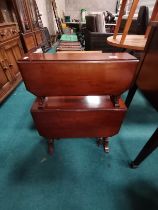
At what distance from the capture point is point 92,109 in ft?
2.77

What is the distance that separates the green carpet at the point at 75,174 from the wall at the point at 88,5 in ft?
21.6

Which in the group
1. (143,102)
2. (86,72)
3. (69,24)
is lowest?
(143,102)

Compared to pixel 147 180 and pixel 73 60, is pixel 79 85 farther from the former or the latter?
pixel 147 180

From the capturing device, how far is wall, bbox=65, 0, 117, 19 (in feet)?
19.3

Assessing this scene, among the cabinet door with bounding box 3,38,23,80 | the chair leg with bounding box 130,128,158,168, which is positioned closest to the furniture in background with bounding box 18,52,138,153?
the chair leg with bounding box 130,128,158,168

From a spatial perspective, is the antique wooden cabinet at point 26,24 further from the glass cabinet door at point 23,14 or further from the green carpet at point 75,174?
the green carpet at point 75,174

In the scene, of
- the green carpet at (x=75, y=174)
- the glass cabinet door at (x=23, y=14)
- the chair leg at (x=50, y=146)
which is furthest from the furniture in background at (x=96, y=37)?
the chair leg at (x=50, y=146)

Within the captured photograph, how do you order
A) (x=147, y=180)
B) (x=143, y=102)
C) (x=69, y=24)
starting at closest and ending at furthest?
1. (x=147, y=180)
2. (x=143, y=102)
3. (x=69, y=24)

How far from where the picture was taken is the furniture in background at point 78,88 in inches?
25.1

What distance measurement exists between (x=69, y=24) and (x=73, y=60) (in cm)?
619

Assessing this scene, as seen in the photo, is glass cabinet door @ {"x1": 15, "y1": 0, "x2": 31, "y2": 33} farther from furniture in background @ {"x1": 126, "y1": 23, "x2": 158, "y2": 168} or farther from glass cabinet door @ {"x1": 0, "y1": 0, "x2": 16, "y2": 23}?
furniture in background @ {"x1": 126, "y1": 23, "x2": 158, "y2": 168}

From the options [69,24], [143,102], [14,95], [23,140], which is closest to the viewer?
[23,140]

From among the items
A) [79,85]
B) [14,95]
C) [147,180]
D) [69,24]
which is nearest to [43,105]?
[79,85]

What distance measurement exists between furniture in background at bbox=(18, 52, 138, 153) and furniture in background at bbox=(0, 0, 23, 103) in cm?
114
